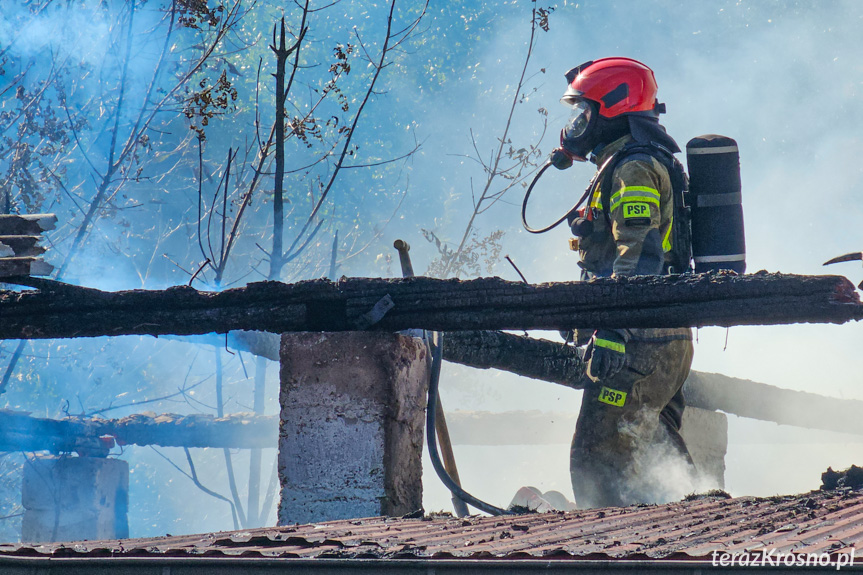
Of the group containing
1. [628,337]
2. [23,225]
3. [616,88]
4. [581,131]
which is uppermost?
[616,88]

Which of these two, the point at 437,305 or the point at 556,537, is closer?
the point at 556,537

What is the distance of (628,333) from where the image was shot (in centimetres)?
464

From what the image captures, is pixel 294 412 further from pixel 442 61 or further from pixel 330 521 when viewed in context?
pixel 442 61

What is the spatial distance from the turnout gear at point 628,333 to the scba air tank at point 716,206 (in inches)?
6.4

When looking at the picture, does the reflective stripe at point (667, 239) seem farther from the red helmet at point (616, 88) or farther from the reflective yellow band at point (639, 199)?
the red helmet at point (616, 88)

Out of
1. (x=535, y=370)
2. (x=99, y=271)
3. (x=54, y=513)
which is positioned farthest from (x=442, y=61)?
(x=535, y=370)

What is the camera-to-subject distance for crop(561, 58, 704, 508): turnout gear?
15.5ft

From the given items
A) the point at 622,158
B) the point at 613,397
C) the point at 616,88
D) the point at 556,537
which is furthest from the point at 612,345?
the point at 556,537

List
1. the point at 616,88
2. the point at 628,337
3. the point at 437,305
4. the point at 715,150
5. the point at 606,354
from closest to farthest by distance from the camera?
the point at 437,305 → the point at 606,354 → the point at 628,337 → the point at 715,150 → the point at 616,88

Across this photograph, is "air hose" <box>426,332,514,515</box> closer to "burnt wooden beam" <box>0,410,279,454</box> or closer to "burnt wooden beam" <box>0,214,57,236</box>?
"burnt wooden beam" <box>0,214,57,236</box>

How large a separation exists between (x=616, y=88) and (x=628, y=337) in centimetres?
156

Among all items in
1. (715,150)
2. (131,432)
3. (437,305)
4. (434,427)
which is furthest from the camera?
(131,432)

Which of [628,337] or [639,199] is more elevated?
[639,199]

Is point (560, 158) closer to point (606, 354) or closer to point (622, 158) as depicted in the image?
point (622, 158)
